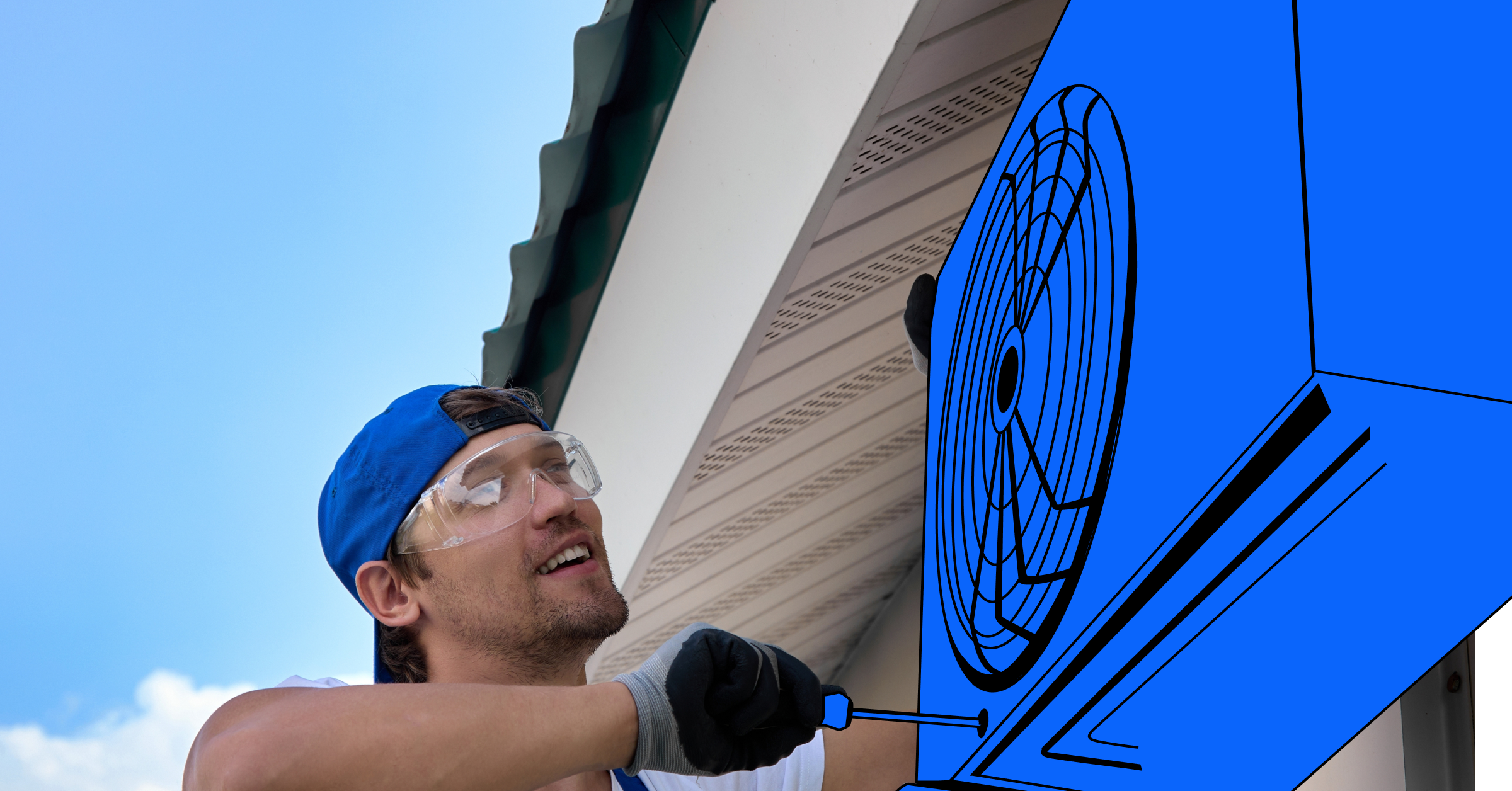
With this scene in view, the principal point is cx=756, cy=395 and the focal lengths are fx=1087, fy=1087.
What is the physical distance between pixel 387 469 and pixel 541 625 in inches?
13.7

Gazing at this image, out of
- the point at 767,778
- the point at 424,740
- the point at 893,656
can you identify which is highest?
the point at 893,656

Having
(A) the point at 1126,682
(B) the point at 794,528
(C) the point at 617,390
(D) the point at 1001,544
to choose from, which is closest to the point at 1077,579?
(A) the point at 1126,682

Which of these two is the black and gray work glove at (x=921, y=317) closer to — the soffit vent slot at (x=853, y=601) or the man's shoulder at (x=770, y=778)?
the man's shoulder at (x=770, y=778)

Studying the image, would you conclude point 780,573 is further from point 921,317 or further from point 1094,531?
point 1094,531

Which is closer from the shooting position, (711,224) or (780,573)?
(711,224)

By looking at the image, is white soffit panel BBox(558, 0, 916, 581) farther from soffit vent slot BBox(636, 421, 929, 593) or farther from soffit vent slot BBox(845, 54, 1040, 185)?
soffit vent slot BBox(636, 421, 929, 593)

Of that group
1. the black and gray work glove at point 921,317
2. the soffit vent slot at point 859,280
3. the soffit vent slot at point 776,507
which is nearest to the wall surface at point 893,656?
the soffit vent slot at point 776,507

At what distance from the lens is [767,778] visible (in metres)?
1.61

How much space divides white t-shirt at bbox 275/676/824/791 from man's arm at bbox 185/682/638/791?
1.84ft

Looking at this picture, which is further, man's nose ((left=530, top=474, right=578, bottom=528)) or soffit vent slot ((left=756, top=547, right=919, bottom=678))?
soffit vent slot ((left=756, top=547, right=919, bottom=678))

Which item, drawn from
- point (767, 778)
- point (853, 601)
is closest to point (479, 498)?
point (767, 778)

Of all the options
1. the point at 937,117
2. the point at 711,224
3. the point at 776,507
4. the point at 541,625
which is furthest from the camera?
the point at 776,507

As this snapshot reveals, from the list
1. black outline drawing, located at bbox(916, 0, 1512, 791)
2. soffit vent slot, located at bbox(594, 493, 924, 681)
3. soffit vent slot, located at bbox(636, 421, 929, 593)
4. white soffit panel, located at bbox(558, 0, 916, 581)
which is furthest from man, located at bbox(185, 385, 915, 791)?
soffit vent slot, located at bbox(594, 493, 924, 681)

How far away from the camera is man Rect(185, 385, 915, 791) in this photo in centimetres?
99
